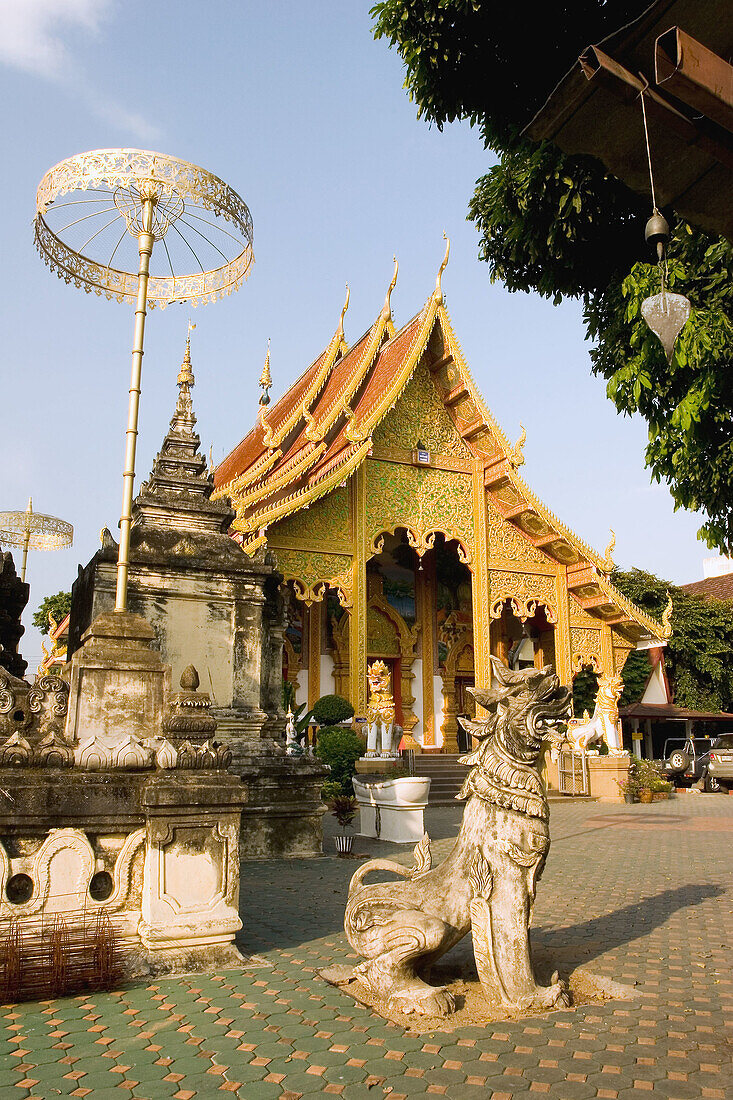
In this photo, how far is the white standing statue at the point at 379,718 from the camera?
15.2 meters

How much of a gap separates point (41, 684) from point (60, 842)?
102cm

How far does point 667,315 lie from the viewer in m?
3.26

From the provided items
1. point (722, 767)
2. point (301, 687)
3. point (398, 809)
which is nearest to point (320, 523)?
point (301, 687)

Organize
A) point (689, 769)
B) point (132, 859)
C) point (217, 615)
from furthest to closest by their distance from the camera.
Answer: point (689, 769)
point (217, 615)
point (132, 859)

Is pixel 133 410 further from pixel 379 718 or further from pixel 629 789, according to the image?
pixel 629 789

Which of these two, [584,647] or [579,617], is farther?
[579,617]

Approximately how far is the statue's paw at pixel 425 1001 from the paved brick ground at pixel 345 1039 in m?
0.13

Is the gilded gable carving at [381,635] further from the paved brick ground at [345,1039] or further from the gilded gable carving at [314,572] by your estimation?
the paved brick ground at [345,1039]

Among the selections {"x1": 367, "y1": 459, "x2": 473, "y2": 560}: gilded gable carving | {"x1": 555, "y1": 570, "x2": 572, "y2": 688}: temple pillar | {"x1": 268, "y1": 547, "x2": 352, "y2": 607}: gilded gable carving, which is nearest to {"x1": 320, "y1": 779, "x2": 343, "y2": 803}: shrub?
{"x1": 268, "y1": 547, "x2": 352, "y2": 607}: gilded gable carving

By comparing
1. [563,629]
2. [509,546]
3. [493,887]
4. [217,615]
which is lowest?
[493,887]

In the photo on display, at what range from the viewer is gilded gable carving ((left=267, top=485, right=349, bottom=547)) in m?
15.8

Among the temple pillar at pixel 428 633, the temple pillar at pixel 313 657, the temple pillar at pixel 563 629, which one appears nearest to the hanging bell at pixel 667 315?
the temple pillar at pixel 313 657

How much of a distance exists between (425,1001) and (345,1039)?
0.41 meters

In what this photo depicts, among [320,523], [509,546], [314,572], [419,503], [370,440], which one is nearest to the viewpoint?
[370,440]
